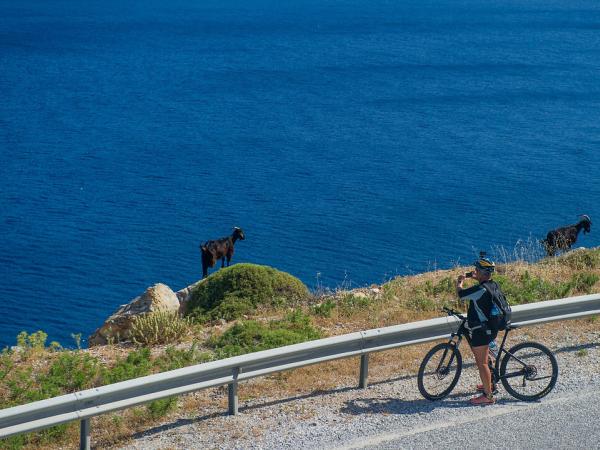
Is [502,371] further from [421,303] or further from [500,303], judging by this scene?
[421,303]

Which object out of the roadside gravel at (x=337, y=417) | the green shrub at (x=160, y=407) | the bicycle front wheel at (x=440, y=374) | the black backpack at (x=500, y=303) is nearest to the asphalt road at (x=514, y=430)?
the roadside gravel at (x=337, y=417)

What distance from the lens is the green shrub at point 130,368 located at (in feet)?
34.6

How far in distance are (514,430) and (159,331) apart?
19.7ft

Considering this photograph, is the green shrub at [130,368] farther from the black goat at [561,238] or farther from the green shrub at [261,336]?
the black goat at [561,238]

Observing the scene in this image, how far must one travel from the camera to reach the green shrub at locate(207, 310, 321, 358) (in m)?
11.7

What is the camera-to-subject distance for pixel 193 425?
30.5 feet

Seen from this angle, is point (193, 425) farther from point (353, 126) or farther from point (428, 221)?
point (353, 126)

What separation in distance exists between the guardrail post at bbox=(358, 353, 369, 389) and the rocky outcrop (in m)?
7.30

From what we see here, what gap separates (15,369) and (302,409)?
167 inches

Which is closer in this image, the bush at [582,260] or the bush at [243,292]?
the bush at [243,292]

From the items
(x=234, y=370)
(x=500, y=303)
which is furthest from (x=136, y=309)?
(x=500, y=303)

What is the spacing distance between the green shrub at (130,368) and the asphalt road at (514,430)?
3279 mm

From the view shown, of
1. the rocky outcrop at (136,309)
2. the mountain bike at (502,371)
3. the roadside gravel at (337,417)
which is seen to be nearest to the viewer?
the roadside gravel at (337,417)

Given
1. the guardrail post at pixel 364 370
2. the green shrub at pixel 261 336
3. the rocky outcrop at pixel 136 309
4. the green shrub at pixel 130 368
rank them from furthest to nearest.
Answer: the rocky outcrop at pixel 136 309, the green shrub at pixel 261 336, the green shrub at pixel 130 368, the guardrail post at pixel 364 370
